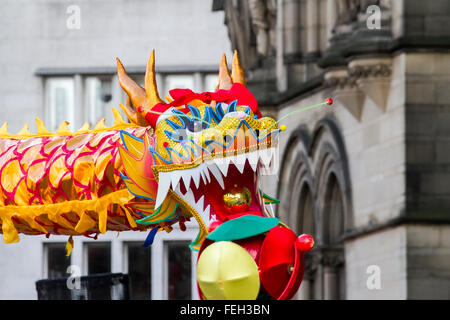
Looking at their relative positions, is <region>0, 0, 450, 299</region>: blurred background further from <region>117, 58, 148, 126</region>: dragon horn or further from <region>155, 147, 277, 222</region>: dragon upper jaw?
<region>155, 147, 277, 222</region>: dragon upper jaw

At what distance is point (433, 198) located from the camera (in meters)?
25.6

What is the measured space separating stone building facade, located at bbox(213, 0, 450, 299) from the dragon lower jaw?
15.3m

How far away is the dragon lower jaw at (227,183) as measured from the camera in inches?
404

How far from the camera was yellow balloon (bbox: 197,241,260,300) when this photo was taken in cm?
952

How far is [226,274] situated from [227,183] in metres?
1.07

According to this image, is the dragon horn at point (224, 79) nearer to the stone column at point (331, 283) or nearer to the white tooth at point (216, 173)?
the white tooth at point (216, 173)

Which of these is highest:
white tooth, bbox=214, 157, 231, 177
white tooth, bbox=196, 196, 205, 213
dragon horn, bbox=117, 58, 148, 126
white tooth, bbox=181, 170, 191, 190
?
dragon horn, bbox=117, 58, 148, 126

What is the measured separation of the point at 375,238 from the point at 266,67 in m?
9.04

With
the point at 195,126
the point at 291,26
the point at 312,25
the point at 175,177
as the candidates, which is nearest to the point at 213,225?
the point at 175,177

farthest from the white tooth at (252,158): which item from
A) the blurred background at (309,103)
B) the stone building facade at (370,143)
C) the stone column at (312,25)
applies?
the stone column at (312,25)

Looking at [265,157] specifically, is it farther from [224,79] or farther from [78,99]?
[78,99]

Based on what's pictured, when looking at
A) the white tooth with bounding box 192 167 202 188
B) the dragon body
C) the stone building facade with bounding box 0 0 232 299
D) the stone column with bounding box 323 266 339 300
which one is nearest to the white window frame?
the stone building facade with bounding box 0 0 232 299
